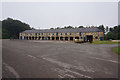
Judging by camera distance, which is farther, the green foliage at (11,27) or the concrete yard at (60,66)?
the green foliage at (11,27)

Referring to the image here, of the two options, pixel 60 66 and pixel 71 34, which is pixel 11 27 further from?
pixel 60 66

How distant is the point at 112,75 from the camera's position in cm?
461

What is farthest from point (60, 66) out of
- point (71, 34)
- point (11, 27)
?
point (11, 27)

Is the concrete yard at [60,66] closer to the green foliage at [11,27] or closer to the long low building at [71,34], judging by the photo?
the long low building at [71,34]

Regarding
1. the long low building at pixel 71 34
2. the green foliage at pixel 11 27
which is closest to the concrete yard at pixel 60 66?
the long low building at pixel 71 34

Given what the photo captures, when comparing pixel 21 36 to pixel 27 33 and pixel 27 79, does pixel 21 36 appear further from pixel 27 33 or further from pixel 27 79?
pixel 27 79

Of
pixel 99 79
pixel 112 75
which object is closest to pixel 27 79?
pixel 99 79

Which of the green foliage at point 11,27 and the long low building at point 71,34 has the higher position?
the green foliage at point 11,27

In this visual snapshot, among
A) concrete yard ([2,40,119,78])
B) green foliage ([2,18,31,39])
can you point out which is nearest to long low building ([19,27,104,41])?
green foliage ([2,18,31,39])

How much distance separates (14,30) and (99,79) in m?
72.7

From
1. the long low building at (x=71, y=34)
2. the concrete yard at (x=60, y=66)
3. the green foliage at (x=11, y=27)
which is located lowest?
the concrete yard at (x=60, y=66)

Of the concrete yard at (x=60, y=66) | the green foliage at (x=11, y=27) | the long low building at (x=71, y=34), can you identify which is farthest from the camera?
the green foliage at (x=11, y=27)

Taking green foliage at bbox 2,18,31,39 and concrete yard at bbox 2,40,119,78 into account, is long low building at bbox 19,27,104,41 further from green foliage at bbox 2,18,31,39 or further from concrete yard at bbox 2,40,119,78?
concrete yard at bbox 2,40,119,78

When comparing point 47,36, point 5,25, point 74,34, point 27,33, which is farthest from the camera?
point 5,25
